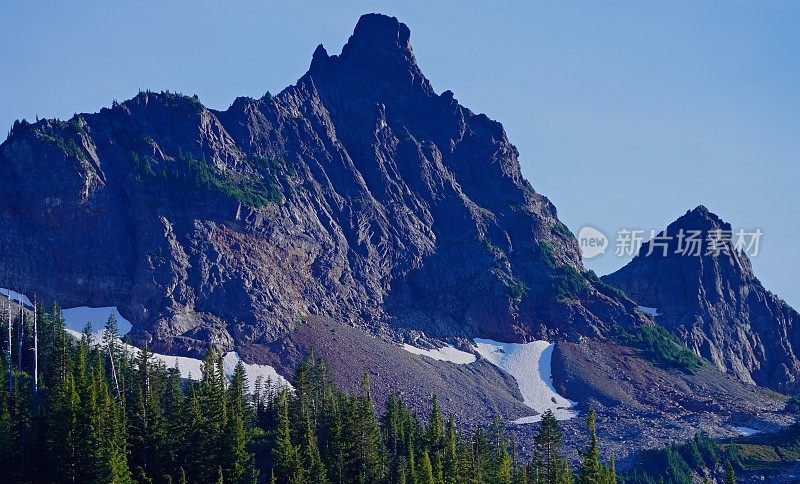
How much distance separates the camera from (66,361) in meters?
148

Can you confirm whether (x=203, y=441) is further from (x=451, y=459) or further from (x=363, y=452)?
(x=451, y=459)

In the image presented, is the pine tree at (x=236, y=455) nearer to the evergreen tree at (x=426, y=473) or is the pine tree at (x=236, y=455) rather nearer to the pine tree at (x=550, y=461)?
the evergreen tree at (x=426, y=473)

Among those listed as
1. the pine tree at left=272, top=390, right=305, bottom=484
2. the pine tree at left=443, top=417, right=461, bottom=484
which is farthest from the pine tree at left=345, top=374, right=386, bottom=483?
the pine tree at left=272, top=390, right=305, bottom=484

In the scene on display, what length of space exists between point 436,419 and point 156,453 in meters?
40.6

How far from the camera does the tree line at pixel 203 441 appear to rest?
119562mm

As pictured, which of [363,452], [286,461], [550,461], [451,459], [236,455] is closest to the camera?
[236,455]

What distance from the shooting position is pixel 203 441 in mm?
128000

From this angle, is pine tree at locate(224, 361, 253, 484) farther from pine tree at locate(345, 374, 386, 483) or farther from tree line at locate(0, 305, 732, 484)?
pine tree at locate(345, 374, 386, 483)

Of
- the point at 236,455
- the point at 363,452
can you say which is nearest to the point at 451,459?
the point at 363,452

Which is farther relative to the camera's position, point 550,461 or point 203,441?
point 550,461

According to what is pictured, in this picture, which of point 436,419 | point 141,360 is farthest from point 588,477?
point 141,360

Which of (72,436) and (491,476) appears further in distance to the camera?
(491,476)

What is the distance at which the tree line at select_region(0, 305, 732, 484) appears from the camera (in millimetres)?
119562

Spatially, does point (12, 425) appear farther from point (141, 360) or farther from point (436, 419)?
point (436, 419)
